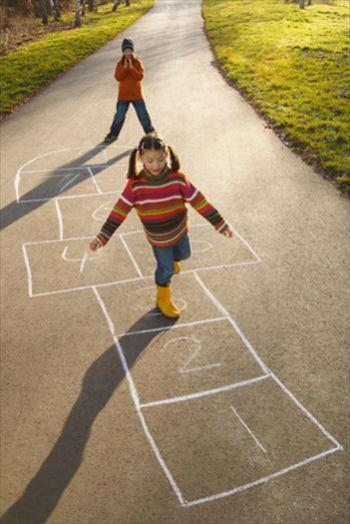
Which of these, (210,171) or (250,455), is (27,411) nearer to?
(250,455)

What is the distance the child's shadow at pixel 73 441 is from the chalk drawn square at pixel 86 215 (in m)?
2.04

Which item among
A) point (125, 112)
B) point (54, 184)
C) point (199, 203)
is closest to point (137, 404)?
point (199, 203)

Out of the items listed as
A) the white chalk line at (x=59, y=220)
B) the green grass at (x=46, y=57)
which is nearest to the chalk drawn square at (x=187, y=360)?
the white chalk line at (x=59, y=220)

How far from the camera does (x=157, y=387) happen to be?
154 inches

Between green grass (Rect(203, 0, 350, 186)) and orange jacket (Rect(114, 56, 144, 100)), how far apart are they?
9.76ft

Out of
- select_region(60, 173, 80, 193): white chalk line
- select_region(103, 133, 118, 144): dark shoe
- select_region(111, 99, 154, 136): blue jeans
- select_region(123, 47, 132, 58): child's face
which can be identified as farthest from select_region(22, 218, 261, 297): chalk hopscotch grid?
select_region(123, 47, 132, 58): child's face

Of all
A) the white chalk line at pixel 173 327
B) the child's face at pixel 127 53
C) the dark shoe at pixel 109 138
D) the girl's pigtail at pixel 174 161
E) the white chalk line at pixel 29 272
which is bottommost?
the white chalk line at pixel 173 327

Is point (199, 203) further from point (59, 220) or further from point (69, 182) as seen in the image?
point (69, 182)

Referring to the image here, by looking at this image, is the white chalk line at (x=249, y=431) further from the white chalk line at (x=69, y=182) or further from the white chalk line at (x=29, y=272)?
the white chalk line at (x=69, y=182)

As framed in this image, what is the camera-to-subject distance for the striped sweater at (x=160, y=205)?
13.1ft

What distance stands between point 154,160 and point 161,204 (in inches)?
18.1

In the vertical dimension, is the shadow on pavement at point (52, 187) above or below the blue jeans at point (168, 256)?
below

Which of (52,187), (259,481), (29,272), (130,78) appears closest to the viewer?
(259,481)

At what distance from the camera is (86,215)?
6.50 m
